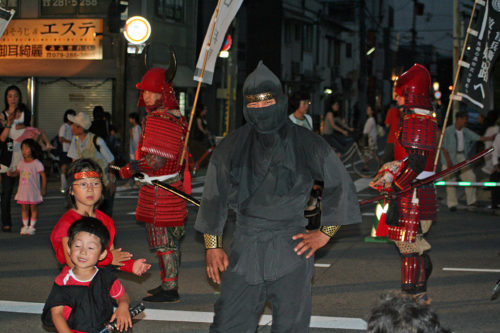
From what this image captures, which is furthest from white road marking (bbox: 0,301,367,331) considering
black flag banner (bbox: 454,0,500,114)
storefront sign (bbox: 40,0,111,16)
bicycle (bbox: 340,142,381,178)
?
storefront sign (bbox: 40,0,111,16)

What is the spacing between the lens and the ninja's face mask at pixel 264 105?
4.22 metres

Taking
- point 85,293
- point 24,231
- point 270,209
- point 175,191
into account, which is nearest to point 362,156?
point 24,231

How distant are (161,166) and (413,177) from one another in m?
2.21

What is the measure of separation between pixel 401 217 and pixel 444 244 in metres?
4.41

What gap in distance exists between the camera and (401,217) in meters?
6.50

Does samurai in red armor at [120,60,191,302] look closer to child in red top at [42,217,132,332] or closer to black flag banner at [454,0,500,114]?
child in red top at [42,217,132,332]

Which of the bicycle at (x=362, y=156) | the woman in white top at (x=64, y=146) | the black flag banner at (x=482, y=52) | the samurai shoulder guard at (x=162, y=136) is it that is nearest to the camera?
the samurai shoulder guard at (x=162, y=136)

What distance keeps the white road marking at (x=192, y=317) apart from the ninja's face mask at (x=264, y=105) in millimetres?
2708

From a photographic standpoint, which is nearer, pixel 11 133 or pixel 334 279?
pixel 334 279

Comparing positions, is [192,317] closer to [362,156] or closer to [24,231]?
[24,231]

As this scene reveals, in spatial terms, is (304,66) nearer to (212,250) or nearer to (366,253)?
(366,253)

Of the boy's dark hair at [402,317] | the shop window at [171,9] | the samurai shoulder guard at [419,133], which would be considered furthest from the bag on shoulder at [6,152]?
the shop window at [171,9]

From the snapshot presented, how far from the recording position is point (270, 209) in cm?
421

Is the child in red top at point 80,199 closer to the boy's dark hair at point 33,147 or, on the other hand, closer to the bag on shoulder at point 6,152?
the boy's dark hair at point 33,147
